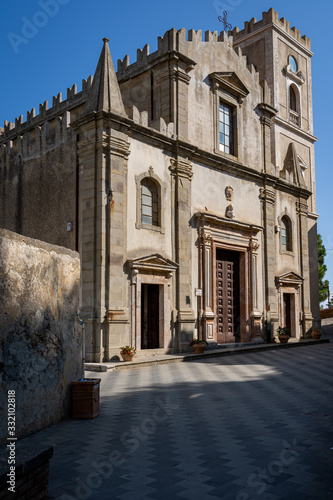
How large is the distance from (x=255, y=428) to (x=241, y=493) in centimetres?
234

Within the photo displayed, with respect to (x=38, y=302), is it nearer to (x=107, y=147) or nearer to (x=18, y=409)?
(x=18, y=409)

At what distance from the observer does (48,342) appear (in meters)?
6.36

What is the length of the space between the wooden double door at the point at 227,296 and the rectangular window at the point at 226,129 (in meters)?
4.34

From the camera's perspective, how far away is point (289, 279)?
73.4 ft

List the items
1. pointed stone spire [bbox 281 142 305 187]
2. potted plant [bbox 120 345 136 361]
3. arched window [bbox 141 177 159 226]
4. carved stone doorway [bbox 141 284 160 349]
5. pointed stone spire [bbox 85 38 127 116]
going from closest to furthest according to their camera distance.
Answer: potted plant [bbox 120 345 136 361] → pointed stone spire [bbox 85 38 127 116] → arched window [bbox 141 177 159 226] → carved stone doorway [bbox 141 284 160 349] → pointed stone spire [bbox 281 142 305 187]

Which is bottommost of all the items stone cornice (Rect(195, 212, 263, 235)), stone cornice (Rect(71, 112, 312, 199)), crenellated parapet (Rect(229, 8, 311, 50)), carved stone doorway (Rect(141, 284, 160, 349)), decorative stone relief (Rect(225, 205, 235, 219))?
carved stone doorway (Rect(141, 284, 160, 349))

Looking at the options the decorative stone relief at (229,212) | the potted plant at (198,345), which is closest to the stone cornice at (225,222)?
the decorative stone relief at (229,212)

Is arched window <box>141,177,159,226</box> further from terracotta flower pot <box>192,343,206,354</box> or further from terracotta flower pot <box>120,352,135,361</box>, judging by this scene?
terracotta flower pot <box>120,352,135,361</box>

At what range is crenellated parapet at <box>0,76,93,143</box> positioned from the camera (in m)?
21.6

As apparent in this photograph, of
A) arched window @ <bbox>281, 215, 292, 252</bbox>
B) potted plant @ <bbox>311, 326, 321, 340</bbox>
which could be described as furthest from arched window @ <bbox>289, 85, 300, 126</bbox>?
potted plant @ <bbox>311, 326, 321, 340</bbox>

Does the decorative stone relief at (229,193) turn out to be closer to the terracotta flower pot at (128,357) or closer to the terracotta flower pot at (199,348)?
the terracotta flower pot at (199,348)

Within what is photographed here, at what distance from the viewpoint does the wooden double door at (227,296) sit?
1852 cm

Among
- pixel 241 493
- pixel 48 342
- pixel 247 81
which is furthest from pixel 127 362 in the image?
pixel 247 81

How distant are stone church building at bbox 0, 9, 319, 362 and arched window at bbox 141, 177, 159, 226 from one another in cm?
5
